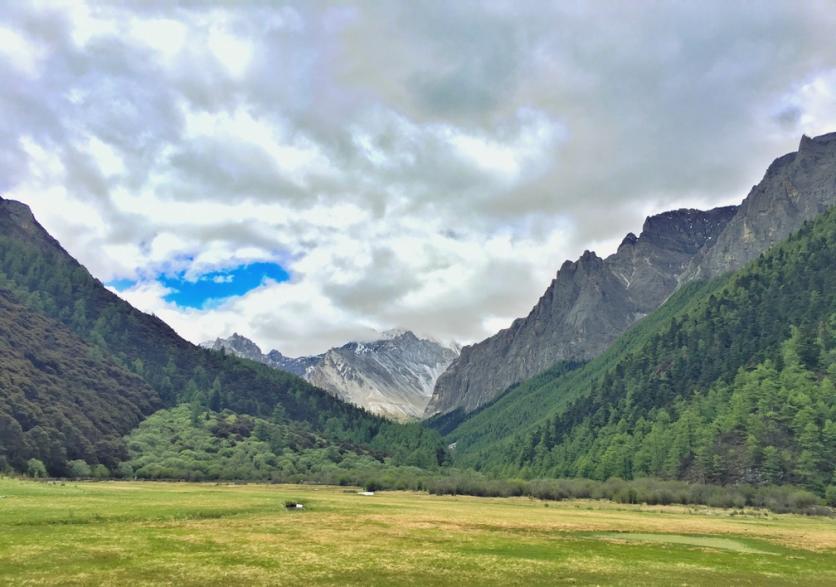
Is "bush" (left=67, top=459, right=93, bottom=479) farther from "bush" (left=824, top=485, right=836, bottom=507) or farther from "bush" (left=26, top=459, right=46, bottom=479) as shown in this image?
"bush" (left=824, top=485, right=836, bottom=507)

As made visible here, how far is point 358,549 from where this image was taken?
1886 inches

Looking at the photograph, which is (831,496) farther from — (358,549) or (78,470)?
(78,470)

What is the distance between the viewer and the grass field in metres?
36.6

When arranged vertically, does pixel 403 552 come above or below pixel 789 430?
below

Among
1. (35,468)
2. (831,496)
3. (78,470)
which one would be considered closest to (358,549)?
(831,496)

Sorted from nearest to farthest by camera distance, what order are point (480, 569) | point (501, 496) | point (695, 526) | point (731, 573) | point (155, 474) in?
1. point (480, 569)
2. point (731, 573)
3. point (695, 526)
4. point (501, 496)
5. point (155, 474)

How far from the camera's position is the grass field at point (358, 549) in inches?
1440

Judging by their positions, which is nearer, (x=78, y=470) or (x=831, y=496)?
(x=831, y=496)

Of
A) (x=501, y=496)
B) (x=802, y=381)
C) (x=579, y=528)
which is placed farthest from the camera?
(x=802, y=381)

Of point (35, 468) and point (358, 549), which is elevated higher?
point (358, 549)

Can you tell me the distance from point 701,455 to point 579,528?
128371 millimetres

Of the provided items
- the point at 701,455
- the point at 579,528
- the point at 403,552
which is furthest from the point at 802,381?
the point at 403,552

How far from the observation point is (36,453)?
16325 cm

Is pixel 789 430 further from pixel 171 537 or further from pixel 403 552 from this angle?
pixel 171 537
